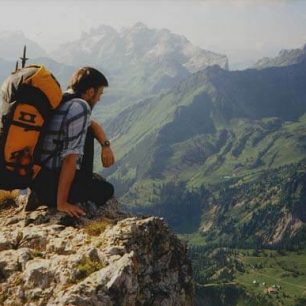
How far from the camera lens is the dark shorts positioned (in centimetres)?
1395

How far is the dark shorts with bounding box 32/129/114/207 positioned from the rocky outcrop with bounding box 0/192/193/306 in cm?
39

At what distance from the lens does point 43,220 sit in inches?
535

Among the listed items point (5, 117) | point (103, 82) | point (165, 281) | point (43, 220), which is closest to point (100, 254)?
point (165, 281)

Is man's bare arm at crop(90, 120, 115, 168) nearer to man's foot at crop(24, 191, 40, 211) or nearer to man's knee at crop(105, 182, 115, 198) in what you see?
man's knee at crop(105, 182, 115, 198)

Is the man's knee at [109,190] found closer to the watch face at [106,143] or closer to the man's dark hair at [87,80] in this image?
the watch face at [106,143]

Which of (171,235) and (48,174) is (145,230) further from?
(48,174)

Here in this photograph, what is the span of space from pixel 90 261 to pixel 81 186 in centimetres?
395

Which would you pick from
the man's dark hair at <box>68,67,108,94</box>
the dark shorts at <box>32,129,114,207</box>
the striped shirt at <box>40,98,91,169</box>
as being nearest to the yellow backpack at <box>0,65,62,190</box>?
the striped shirt at <box>40,98,91,169</box>

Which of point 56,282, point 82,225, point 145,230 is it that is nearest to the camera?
point 56,282

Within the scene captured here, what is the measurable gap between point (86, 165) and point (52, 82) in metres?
3.05

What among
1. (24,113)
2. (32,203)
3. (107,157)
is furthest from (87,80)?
(32,203)

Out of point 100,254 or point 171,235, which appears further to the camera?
point 171,235

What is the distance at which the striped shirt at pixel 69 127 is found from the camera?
1309 cm

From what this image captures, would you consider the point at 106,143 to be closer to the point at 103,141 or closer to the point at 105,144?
the point at 105,144
